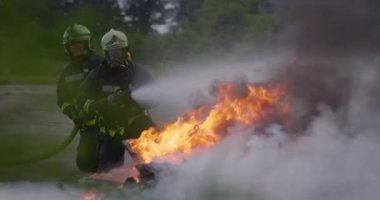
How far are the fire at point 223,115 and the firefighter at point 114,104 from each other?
36.0 inches

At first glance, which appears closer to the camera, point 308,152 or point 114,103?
point 308,152

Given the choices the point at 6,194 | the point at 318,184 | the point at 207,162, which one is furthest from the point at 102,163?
the point at 318,184

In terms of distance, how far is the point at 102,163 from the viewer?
5.28 metres

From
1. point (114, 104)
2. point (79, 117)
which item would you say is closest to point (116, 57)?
point (114, 104)

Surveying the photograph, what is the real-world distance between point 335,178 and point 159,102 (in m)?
1.66

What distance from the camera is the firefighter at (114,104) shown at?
187 inches

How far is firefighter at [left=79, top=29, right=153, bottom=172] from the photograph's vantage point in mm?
4752

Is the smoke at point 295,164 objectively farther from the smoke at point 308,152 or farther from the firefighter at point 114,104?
the firefighter at point 114,104

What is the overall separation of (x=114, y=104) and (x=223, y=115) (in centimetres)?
121

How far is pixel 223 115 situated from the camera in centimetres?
371

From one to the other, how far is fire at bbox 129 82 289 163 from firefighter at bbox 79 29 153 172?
0.91m

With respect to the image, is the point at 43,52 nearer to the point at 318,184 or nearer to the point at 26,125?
the point at 26,125

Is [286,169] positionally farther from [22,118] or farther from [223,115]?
[22,118]

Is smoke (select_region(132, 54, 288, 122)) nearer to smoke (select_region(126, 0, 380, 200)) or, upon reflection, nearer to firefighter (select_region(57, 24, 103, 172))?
smoke (select_region(126, 0, 380, 200))
